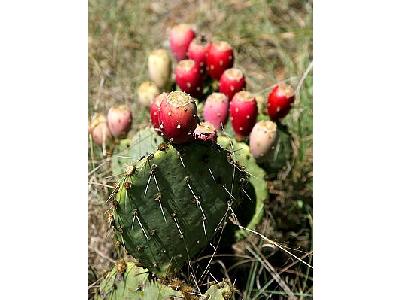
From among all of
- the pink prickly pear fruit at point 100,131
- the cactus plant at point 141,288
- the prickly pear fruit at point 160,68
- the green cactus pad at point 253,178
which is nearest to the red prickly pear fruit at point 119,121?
the pink prickly pear fruit at point 100,131

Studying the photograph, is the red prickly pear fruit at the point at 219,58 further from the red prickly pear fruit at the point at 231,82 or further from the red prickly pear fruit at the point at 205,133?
the red prickly pear fruit at the point at 205,133

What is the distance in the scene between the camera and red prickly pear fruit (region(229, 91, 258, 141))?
169 cm

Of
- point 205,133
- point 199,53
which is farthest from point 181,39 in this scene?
point 205,133

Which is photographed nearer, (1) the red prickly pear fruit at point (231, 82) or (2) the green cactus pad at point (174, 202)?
(2) the green cactus pad at point (174, 202)

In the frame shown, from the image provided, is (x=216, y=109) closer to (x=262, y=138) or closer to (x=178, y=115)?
(x=262, y=138)

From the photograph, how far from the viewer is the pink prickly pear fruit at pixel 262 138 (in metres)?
1.69

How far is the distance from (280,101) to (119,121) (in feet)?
1.16

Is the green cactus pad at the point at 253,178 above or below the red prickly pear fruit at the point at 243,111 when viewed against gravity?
below

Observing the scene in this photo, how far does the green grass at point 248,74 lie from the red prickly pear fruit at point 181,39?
0.19m

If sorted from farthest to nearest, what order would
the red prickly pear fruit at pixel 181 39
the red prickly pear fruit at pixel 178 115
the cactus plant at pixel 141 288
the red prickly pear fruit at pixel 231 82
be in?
the red prickly pear fruit at pixel 181 39 → the red prickly pear fruit at pixel 231 82 → the cactus plant at pixel 141 288 → the red prickly pear fruit at pixel 178 115
